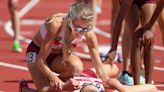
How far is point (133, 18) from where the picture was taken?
8602 millimetres

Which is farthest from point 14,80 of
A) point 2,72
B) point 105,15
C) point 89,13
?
point 105,15

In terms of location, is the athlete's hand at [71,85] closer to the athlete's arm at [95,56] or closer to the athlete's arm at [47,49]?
the athlete's arm at [47,49]

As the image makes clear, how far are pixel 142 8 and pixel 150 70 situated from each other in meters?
0.76

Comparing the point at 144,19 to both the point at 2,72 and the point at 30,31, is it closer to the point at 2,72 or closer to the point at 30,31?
the point at 2,72

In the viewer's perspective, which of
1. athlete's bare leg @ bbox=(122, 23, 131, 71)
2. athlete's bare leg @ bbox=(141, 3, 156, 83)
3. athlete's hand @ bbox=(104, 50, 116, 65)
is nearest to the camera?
athlete's hand @ bbox=(104, 50, 116, 65)

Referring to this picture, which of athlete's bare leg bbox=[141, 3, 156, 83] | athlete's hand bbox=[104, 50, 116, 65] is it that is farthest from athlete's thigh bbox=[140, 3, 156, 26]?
athlete's hand bbox=[104, 50, 116, 65]

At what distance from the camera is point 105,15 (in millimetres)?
16438

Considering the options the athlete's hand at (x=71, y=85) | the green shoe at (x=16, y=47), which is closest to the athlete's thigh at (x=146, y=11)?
the athlete's hand at (x=71, y=85)

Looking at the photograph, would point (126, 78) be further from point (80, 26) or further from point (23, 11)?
point (23, 11)

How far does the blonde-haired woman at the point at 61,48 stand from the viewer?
7.45 metres

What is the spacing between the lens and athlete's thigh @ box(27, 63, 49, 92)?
8000 mm

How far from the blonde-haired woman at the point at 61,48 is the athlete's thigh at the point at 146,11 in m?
1.00

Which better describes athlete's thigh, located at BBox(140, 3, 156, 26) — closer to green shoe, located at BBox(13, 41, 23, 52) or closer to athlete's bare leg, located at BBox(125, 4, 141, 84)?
athlete's bare leg, located at BBox(125, 4, 141, 84)

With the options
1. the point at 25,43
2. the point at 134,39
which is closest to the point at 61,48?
the point at 134,39
